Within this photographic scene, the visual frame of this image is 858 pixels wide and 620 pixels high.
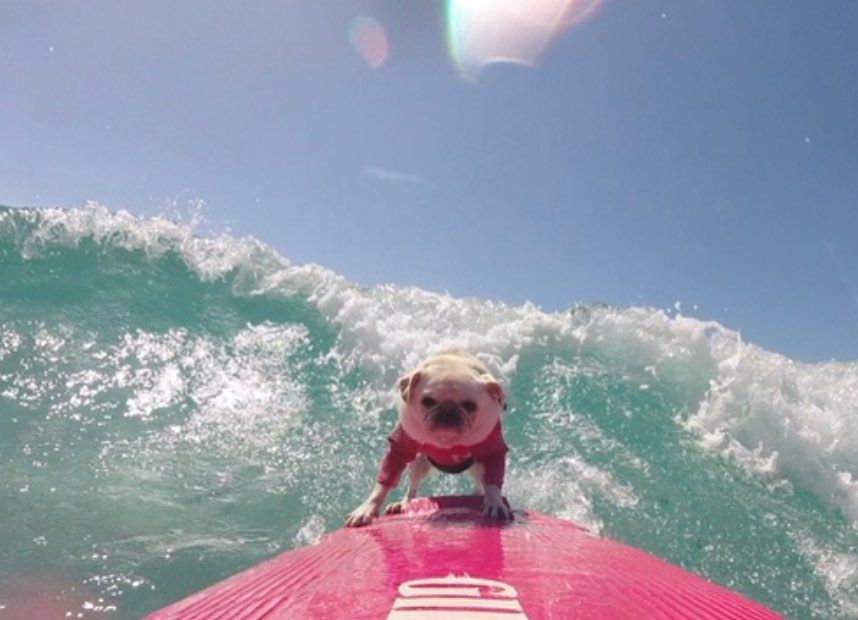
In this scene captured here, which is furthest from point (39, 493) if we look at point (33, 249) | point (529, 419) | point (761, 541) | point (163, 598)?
point (33, 249)

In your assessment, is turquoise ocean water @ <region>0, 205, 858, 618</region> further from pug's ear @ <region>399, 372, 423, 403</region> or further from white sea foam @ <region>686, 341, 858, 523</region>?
pug's ear @ <region>399, 372, 423, 403</region>

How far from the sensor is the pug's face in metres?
3.03

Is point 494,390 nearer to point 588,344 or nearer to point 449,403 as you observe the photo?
point 449,403

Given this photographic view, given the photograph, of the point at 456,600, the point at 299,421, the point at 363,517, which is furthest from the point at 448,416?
the point at 299,421

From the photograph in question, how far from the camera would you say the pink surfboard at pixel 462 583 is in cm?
159

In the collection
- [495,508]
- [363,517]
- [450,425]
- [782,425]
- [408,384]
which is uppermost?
[782,425]

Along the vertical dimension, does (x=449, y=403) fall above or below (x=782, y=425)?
below

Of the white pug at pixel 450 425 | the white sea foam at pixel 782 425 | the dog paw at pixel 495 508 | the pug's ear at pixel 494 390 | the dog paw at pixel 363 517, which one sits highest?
the white sea foam at pixel 782 425

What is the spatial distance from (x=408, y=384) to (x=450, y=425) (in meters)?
0.32

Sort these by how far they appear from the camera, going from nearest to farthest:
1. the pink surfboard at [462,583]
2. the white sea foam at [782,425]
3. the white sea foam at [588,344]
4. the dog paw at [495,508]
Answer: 1. the pink surfboard at [462,583]
2. the dog paw at [495,508]
3. the white sea foam at [782,425]
4. the white sea foam at [588,344]

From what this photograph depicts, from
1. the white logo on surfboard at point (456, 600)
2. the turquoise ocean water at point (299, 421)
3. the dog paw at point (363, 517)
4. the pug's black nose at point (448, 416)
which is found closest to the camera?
the white logo on surfboard at point (456, 600)

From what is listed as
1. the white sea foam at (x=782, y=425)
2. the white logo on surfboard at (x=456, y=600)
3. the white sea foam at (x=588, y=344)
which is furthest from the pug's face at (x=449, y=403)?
the white sea foam at (x=782, y=425)

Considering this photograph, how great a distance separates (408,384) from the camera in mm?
3201

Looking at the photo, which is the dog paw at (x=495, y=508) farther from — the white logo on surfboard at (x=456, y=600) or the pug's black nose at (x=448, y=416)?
the white logo on surfboard at (x=456, y=600)
